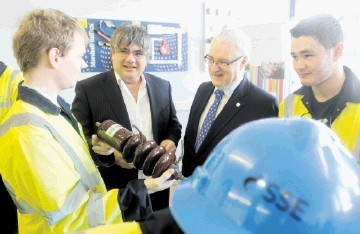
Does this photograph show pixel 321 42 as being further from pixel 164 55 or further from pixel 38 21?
pixel 164 55

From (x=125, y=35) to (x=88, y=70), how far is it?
862 millimetres

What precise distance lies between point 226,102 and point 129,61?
21.5 inches

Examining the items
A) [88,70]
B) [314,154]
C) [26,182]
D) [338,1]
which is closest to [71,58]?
[26,182]

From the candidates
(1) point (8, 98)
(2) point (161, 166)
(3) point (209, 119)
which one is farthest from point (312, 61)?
(1) point (8, 98)

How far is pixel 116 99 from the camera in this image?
5.57 feet

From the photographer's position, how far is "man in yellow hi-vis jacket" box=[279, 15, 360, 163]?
126 cm

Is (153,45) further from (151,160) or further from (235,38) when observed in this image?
(151,160)

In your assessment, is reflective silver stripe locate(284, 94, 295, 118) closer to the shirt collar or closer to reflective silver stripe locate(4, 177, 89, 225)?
the shirt collar

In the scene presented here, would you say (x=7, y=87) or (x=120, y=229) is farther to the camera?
(x=7, y=87)

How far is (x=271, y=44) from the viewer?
9.52 ft

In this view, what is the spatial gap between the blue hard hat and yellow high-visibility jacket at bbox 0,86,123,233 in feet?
1.53

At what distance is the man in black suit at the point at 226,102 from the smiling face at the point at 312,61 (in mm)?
263

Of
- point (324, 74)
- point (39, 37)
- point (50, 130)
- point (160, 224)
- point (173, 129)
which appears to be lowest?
point (173, 129)

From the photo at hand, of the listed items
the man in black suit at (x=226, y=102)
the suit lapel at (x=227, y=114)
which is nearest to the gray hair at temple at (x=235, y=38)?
the man in black suit at (x=226, y=102)
